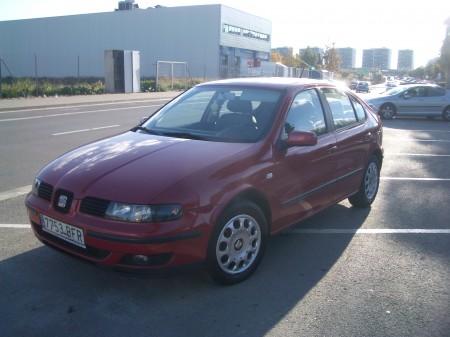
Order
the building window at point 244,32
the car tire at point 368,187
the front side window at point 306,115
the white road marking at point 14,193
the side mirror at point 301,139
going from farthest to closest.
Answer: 1. the building window at point 244,32
2. the white road marking at point 14,193
3. the car tire at point 368,187
4. the front side window at point 306,115
5. the side mirror at point 301,139

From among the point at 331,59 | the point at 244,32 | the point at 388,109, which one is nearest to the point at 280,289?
the point at 388,109

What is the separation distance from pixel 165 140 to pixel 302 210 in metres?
1.46

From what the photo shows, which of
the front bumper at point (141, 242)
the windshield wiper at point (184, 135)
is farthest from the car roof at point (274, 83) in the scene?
the front bumper at point (141, 242)

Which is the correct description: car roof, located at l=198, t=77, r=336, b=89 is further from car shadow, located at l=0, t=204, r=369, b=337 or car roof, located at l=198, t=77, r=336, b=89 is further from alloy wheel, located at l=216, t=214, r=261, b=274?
car shadow, located at l=0, t=204, r=369, b=337

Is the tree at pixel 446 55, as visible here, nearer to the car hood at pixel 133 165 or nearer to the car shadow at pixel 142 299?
the car shadow at pixel 142 299

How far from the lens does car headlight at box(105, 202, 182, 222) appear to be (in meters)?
3.21

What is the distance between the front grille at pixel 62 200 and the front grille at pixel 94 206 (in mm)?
143

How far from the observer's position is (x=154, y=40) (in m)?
60.5

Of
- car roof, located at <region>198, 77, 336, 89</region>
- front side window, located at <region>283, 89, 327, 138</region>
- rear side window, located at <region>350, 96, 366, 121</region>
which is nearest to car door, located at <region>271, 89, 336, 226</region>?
front side window, located at <region>283, 89, 327, 138</region>

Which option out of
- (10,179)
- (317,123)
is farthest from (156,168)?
(10,179)

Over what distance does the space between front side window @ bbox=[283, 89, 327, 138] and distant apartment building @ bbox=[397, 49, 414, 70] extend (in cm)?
19620

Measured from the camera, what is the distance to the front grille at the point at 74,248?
333cm

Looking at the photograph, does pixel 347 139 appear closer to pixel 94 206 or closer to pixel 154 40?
pixel 94 206

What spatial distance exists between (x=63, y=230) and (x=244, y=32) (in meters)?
61.3
